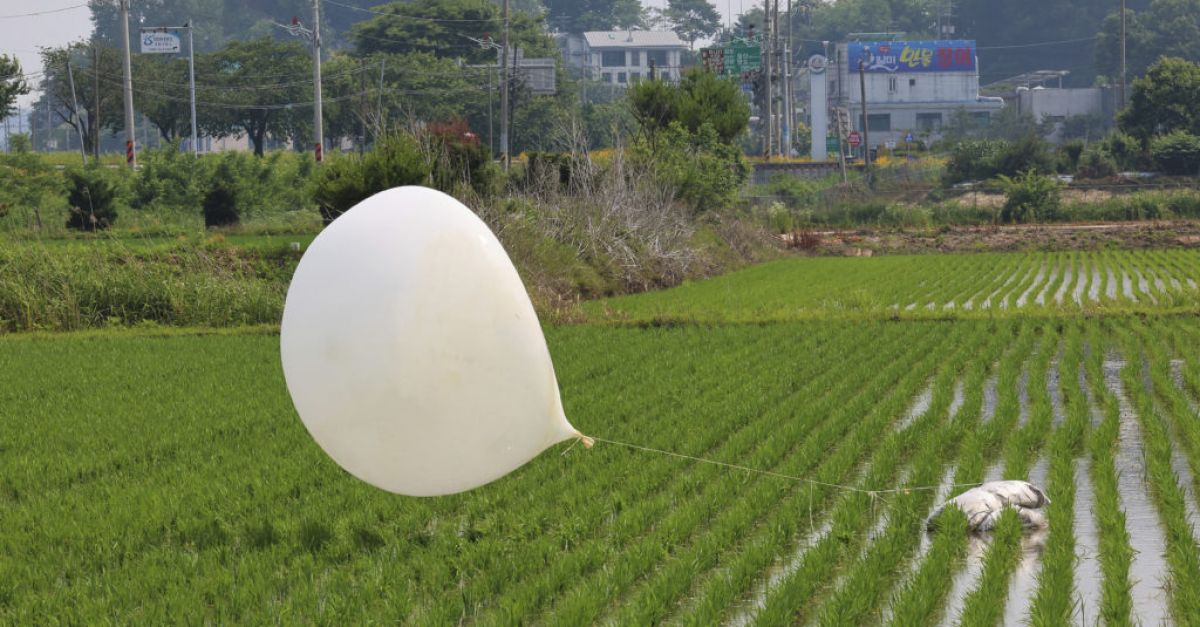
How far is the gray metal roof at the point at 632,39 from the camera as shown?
147000mm

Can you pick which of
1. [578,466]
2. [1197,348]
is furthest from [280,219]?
[578,466]

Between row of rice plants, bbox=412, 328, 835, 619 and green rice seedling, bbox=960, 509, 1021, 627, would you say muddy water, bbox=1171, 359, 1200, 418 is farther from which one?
green rice seedling, bbox=960, 509, 1021, 627

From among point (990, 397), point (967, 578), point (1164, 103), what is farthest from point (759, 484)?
point (1164, 103)

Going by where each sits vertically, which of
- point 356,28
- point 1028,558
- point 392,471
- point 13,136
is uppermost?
point 356,28

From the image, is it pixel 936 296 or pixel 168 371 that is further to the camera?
pixel 936 296

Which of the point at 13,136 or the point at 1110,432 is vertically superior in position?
the point at 13,136

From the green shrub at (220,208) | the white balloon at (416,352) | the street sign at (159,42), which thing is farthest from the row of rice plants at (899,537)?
the street sign at (159,42)

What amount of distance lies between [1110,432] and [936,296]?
14655mm

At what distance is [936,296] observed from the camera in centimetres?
2545

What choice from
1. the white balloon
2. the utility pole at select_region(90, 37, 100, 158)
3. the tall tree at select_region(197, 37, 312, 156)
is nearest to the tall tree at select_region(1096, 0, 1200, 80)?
the tall tree at select_region(197, 37, 312, 156)

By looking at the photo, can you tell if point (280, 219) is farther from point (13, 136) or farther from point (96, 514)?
point (96, 514)

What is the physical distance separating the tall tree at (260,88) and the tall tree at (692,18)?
87.1 m

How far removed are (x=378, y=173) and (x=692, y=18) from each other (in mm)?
142336

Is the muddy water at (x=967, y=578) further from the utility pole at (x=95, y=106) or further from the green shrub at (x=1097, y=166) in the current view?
the green shrub at (x=1097, y=166)
